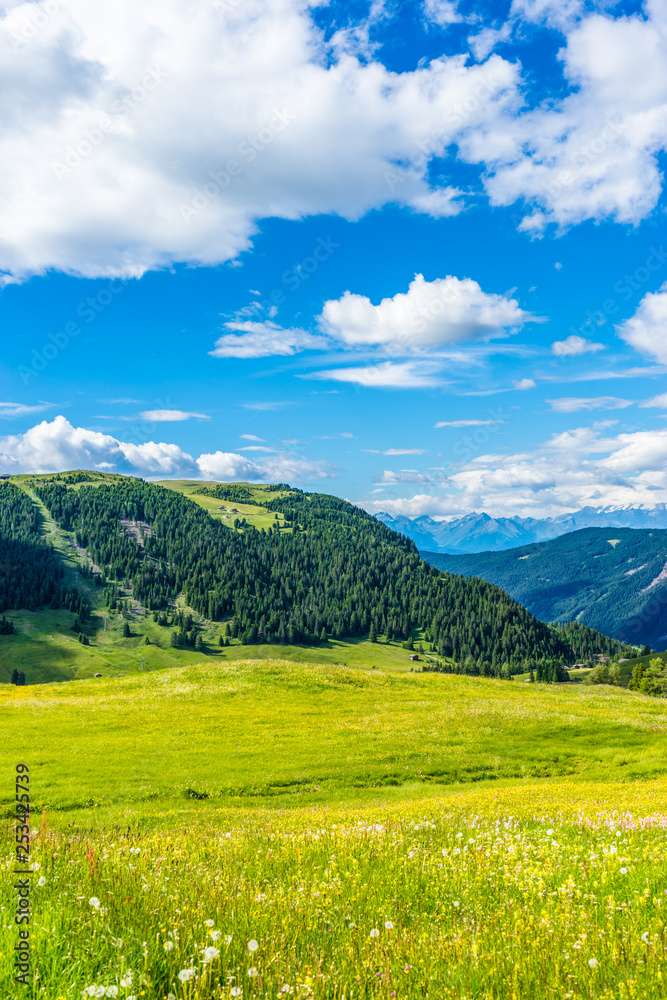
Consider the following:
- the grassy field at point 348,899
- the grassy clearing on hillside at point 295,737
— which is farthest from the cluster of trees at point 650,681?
the grassy field at point 348,899

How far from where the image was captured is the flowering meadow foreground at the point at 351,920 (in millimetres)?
3980

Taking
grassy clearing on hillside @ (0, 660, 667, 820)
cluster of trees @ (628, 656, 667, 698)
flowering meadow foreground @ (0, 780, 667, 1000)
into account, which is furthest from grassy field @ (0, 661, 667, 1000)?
cluster of trees @ (628, 656, 667, 698)

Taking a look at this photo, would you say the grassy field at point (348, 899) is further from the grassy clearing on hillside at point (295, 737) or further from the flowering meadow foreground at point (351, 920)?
the grassy clearing on hillside at point (295, 737)

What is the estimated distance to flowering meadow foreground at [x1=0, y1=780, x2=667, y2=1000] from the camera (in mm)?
3980

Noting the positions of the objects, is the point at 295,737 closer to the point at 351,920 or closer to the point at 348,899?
the point at 348,899

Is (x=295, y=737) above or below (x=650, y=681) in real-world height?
above

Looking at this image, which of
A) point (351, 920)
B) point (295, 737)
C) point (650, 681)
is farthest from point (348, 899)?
point (650, 681)

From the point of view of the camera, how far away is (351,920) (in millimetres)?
5402

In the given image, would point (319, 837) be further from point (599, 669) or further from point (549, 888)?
point (599, 669)

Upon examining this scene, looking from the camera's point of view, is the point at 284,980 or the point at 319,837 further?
the point at 319,837

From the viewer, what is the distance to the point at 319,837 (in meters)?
10.3

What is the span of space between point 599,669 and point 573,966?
600 feet

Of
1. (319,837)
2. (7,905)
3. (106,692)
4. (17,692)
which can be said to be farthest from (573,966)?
(17,692)

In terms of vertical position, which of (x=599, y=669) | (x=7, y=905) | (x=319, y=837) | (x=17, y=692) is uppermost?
(x=7, y=905)
